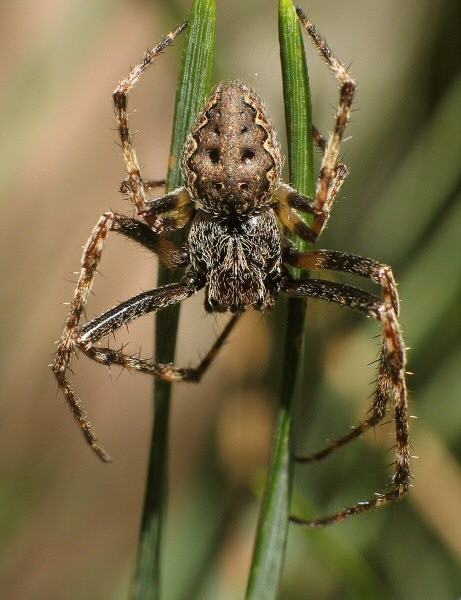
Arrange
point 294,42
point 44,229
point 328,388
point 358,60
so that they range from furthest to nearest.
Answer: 1. point 44,229
2. point 358,60
3. point 328,388
4. point 294,42

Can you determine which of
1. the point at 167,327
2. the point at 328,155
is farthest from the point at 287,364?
the point at 328,155

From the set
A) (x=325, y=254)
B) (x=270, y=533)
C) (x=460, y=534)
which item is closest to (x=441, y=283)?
(x=325, y=254)

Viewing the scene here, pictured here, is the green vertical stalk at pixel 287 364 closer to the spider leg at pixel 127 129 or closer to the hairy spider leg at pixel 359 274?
the hairy spider leg at pixel 359 274

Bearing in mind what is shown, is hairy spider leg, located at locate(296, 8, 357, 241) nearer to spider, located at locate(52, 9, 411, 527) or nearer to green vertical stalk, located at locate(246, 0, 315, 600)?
spider, located at locate(52, 9, 411, 527)

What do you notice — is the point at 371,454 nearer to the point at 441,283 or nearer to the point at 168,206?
the point at 441,283

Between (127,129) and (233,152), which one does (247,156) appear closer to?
(233,152)

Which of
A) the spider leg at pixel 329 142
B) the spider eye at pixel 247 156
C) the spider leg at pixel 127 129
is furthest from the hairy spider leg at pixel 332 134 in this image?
the spider leg at pixel 127 129

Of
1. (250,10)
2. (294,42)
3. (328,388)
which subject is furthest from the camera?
(250,10)
